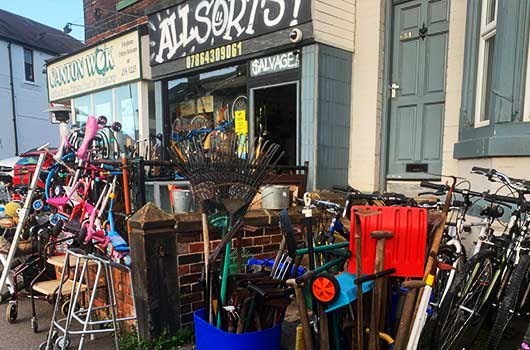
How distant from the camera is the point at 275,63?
5168 mm

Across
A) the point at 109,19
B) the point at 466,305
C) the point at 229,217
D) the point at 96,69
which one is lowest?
the point at 466,305

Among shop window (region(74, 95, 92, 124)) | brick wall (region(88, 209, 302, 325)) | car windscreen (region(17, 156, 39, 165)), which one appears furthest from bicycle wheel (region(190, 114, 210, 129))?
brick wall (region(88, 209, 302, 325))

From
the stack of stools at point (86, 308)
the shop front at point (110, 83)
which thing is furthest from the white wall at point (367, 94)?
the shop front at point (110, 83)

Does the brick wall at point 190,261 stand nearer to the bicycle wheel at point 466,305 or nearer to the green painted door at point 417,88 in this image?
the bicycle wheel at point 466,305

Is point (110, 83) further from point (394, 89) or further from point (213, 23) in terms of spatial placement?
point (394, 89)

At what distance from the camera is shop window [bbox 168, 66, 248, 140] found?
6.08 meters

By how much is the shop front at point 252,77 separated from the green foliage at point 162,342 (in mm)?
1953

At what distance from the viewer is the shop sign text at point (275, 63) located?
4.93 metres

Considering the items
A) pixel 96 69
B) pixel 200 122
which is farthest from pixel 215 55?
pixel 96 69

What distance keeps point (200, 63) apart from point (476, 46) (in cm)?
403

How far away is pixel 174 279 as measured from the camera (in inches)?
113

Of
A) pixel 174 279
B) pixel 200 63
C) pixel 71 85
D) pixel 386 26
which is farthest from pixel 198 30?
pixel 71 85

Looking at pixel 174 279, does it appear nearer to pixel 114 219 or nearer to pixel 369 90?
pixel 114 219

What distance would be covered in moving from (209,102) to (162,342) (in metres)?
4.88
